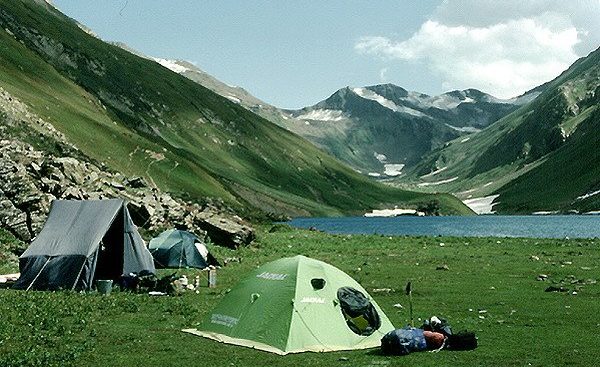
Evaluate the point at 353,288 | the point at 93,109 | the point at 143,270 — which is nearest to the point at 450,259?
the point at 143,270

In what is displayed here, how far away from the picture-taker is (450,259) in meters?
52.1

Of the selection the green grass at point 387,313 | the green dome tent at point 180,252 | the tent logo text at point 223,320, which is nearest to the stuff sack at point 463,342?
the green grass at point 387,313

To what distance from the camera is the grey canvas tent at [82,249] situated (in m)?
32.0

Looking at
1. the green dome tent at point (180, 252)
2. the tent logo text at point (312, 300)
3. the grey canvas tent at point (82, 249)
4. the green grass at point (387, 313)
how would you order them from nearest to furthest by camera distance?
the green grass at point (387, 313) → the tent logo text at point (312, 300) → the grey canvas tent at point (82, 249) → the green dome tent at point (180, 252)

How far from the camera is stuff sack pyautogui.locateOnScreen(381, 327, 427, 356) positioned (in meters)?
19.2

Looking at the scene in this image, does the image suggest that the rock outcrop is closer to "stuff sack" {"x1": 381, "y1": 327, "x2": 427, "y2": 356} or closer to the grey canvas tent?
the grey canvas tent

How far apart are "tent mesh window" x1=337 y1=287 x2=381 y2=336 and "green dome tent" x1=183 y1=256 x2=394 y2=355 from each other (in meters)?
0.04

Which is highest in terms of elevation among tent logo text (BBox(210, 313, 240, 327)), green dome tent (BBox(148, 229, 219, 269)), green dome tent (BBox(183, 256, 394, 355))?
green dome tent (BBox(183, 256, 394, 355))

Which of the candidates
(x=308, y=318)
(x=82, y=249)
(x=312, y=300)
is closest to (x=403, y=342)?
(x=308, y=318)

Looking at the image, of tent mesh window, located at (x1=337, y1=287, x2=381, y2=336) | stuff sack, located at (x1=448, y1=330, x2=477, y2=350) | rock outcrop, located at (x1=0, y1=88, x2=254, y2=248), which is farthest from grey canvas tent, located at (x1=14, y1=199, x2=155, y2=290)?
stuff sack, located at (x1=448, y1=330, x2=477, y2=350)

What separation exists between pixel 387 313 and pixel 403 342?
25.9 feet

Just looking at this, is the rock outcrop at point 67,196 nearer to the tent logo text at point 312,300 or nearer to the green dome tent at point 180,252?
the green dome tent at point 180,252

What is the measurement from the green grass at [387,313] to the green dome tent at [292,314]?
2.65ft

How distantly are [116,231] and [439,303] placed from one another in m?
18.4
